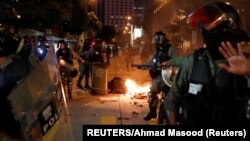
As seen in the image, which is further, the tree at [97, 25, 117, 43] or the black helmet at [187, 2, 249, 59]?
the tree at [97, 25, 117, 43]

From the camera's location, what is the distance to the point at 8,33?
10.6 ft

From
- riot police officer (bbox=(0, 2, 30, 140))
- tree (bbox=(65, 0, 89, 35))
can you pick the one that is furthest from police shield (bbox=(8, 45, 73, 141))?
tree (bbox=(65, 0, 89, 35))

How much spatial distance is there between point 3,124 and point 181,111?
1367mm

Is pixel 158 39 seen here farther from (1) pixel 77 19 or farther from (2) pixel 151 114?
(1) pixel 77 19

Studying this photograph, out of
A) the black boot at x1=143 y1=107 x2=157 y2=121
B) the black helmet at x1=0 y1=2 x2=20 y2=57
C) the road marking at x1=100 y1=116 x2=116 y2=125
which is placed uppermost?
the black helmet at x1=0 y1=2 x2=20 y2=57

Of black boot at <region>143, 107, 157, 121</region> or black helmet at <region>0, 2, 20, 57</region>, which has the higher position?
black helmet at <region>0, 2, 20, 57</region>

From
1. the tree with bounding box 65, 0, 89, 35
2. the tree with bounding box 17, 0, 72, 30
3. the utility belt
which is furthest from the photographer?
the tree with bounding box 65, 0, 89, 35

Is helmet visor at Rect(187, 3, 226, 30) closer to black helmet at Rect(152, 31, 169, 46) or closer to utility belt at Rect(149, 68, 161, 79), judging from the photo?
black helmet at Rect(152, 31, 169, 46)

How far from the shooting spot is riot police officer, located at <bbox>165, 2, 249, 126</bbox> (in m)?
2.79

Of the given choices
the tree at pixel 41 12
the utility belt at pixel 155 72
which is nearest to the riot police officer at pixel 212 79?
the utility belt at pixel 155 72

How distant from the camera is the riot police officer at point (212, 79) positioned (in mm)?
2791

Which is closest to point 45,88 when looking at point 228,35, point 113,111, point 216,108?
point 216,108

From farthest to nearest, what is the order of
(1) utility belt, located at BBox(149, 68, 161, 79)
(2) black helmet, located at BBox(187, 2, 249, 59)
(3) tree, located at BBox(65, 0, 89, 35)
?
(3) tree, located at BBox(65, 0, 89, 35), (1) utility belt, located at BBox(149, 68, 161, 79), (2) black helmet, located at BBox(187, 2, 249, 59)

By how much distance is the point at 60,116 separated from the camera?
7.98ft
